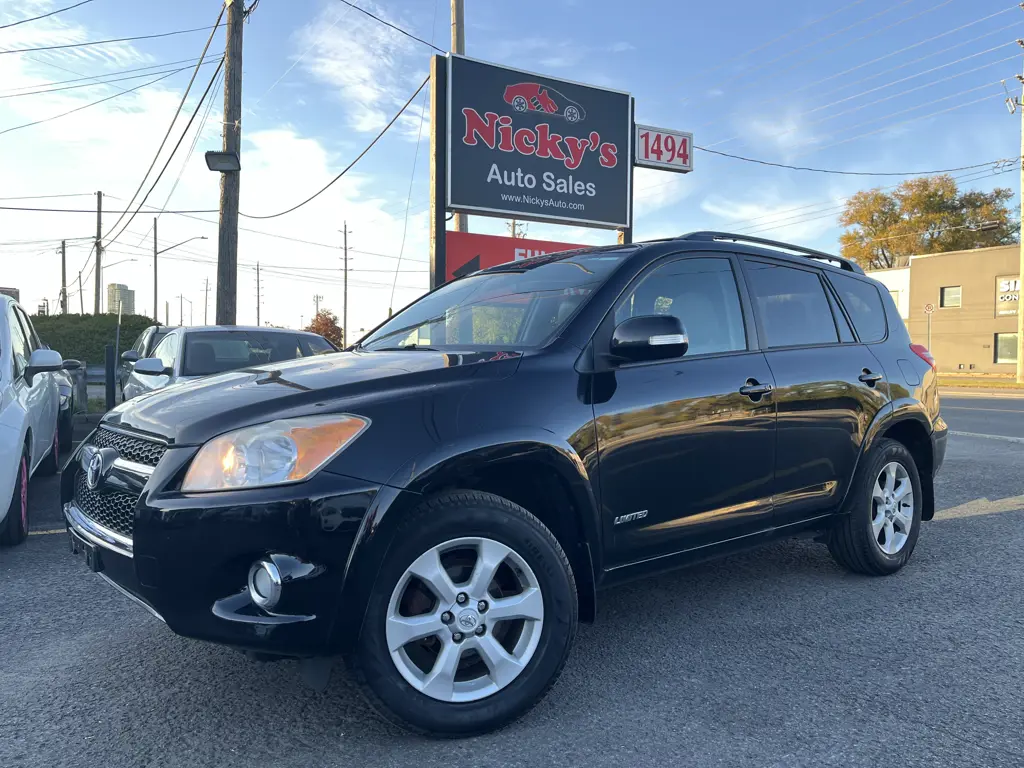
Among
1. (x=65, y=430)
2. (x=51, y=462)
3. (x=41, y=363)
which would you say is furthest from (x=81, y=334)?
(x=41, y=363)

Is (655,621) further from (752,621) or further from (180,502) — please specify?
(180,502)

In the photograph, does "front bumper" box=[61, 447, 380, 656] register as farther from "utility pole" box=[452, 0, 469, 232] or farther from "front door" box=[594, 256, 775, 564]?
"utility pole" box=[452, 0, 469, 232]

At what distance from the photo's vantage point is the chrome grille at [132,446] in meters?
2.54

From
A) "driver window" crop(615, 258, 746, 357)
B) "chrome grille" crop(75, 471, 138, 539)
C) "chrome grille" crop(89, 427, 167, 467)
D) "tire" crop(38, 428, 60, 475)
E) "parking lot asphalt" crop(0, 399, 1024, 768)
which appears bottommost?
"parking lot asphalt" crop(0, 399, 1024, 768)

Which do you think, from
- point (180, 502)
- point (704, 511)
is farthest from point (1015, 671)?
point (180, 502)

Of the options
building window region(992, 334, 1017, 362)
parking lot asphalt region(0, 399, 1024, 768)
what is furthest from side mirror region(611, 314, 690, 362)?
building window region(992, 334, 1017, 362)

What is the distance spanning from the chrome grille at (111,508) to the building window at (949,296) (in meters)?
42.8

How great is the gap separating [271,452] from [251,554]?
30cm

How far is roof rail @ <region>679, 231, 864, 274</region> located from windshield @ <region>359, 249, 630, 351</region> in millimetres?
498

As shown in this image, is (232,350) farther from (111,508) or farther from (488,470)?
(488,470)

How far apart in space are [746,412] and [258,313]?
11142 cm

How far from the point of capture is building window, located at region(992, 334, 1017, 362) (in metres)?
36.1

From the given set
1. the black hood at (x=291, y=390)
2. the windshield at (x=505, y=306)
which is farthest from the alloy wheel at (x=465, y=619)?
the windshield at (x=505, y=306)

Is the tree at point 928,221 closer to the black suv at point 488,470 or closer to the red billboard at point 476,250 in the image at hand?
the red billboard at point 476,250
